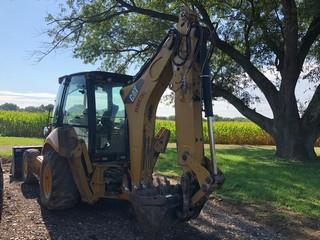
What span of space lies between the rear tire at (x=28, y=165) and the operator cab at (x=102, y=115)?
2313 millimetres

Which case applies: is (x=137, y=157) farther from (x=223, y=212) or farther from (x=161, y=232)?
(x=223, y=212)

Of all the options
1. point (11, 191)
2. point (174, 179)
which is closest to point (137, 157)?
point (11, 191)

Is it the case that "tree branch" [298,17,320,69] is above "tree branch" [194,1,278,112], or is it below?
above

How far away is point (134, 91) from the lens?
6.88 meters

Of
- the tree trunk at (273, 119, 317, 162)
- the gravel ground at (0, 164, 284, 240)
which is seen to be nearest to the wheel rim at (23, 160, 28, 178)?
the gravel ground at (0, 164, 284, 240)

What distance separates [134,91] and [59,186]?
1.90 meters

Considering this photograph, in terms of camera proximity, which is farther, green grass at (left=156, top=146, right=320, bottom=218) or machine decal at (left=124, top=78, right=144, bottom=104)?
green grass at (left=156, top=146, right=320, bottom=218)

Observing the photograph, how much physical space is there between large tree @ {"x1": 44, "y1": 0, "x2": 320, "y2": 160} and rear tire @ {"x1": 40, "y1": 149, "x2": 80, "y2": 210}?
1041 centimetres

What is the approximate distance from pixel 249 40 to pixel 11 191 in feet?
47.9

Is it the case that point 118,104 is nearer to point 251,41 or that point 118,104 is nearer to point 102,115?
point 102,115

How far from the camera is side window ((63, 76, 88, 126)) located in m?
7.50

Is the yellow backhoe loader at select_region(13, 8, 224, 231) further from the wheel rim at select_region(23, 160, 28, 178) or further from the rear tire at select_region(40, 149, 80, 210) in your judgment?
the wheel rim at select_region(23, 160, 28, 178)

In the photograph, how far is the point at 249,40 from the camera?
20.8 metres

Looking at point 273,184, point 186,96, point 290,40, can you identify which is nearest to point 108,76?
point 186,96
